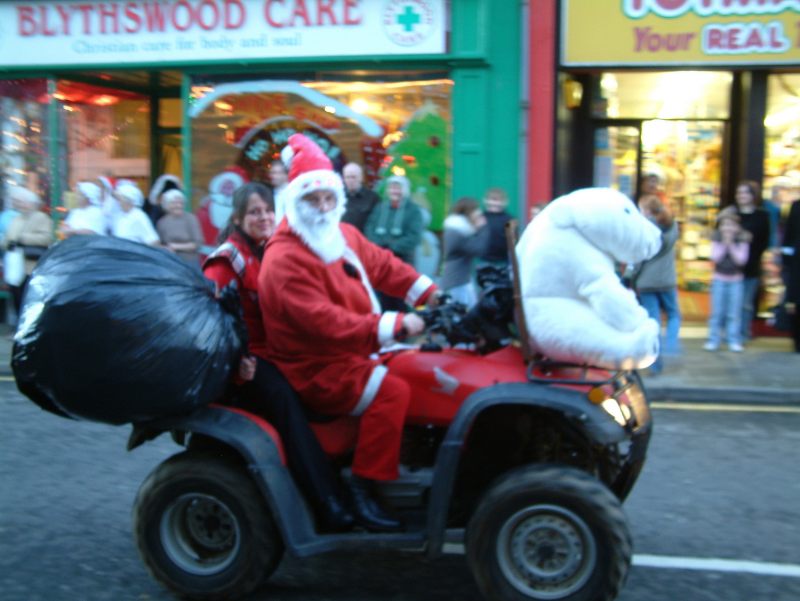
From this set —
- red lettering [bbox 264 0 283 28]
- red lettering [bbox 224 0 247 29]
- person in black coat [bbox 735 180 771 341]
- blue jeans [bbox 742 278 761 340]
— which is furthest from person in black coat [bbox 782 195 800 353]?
red lettering [bbox 224 0 247 29]

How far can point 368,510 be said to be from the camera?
3932mm

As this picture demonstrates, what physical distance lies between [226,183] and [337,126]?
1.64 meters

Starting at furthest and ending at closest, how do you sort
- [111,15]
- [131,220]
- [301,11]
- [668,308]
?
[111,15], [301,11], [131,220], [668,308]

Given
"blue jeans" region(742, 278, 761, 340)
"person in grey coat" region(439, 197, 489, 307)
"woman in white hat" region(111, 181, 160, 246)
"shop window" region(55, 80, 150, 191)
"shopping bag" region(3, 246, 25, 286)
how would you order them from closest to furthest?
1. "person in grey coat" region(439, 197, 489, 307)
2. "blue jeans" region(742, 278, 761, 340)
3. "woman in white hat" region(111, 181, 160, 246)
4. "shopping bag" region(3, 246, 25, 286)
5. "shop window" region(55, 80, 150, 191)

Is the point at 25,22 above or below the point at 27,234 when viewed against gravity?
above

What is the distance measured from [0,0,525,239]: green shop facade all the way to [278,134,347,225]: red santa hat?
282 inches

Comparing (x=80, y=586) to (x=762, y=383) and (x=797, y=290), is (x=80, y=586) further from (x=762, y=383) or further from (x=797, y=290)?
(x=797, y=290)

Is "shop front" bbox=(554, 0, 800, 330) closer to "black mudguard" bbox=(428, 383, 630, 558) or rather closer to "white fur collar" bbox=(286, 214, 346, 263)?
"white fur collar" bbox=(286, 214, 346, 263)

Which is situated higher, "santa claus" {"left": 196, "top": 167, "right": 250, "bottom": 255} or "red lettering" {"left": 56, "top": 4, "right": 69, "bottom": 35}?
"red lettering" {"left": 56, "top": 4, "right": 69, "bottom": 35}

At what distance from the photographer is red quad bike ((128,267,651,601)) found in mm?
3623

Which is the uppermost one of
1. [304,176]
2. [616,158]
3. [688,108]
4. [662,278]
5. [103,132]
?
[688,108]

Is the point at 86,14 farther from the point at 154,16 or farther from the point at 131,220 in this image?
the point at 131,220

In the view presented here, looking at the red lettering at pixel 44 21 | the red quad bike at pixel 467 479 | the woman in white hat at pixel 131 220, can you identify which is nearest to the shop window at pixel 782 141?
the woman in white hat at pixel 131 220

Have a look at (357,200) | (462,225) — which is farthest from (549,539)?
(357,200)
